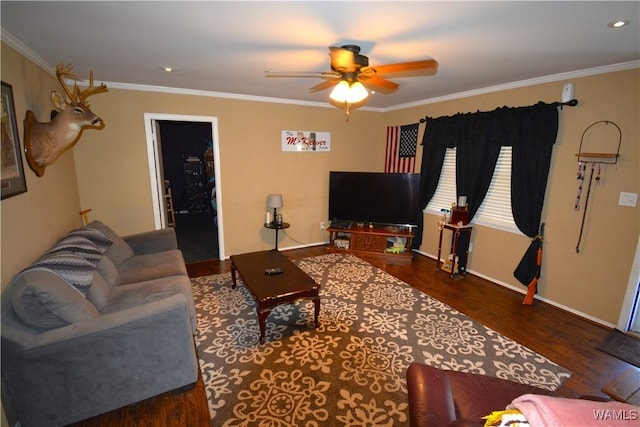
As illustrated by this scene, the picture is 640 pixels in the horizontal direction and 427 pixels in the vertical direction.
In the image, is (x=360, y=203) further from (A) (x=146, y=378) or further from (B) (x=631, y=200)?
(A) (x=146, y=378)

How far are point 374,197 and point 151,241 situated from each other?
3172 mm

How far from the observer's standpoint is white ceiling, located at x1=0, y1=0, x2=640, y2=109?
1646 millimetres

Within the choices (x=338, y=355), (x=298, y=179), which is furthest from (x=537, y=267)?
(x=298, y=179)

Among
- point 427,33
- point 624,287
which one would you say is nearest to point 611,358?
point 624,287

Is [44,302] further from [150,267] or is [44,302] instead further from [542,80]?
[542,80]

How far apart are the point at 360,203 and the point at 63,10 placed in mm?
3837

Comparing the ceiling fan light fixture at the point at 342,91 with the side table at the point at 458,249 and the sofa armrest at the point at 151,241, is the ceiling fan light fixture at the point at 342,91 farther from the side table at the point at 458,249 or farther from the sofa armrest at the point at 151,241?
the sofa armrest at the point at 151,241

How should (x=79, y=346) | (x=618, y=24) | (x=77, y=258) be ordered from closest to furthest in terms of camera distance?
(x=79, y=346) < (x=618, y=24) < (x=77, y=258)

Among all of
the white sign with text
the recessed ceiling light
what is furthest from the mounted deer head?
the recessed ceiling light

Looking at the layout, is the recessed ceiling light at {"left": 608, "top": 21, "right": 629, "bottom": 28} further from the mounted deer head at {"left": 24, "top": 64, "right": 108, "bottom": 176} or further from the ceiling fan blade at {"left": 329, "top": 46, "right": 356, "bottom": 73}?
the mounted deer head at {"left": 24, "top": 64, "right": 108, "bottom": 176}

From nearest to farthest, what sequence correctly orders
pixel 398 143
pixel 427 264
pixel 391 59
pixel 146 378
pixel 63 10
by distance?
1. pixel 63 10
2. pixel 146 378
3. pixel 391 59
4. pixel 427 264
5. pixel 398 143

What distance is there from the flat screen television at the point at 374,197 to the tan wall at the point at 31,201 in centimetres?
336

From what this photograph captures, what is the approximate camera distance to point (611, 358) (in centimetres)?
237

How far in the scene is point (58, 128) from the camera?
2.41 m
